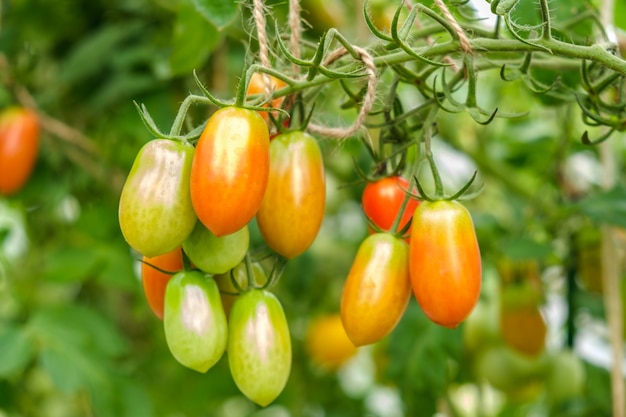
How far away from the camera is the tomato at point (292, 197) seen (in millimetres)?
699

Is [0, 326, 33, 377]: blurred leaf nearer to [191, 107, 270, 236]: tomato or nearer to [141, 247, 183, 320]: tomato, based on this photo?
[141, 247, 183, 320]: tomato

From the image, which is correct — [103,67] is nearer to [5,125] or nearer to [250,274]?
[5,125]

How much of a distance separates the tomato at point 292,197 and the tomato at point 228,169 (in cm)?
6

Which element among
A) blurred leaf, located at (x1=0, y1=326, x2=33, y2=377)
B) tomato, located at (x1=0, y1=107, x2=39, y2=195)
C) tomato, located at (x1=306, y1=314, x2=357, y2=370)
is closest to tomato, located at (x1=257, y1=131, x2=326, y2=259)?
blurred leaf, located at (x1=0, y1=326, x2=33, y2=377)

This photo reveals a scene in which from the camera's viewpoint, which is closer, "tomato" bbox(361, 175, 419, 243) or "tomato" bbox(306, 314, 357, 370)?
"tomato" bbox(361, 175, 419, 243)

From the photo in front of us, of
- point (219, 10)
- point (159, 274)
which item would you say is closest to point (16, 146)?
point (219, 10)

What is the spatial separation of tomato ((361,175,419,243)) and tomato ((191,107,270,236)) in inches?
5.9

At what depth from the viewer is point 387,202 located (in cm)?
75

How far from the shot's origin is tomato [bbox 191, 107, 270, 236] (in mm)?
616

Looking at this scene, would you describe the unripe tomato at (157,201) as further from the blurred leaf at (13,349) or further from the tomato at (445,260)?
the blurred leaf at (13,349)

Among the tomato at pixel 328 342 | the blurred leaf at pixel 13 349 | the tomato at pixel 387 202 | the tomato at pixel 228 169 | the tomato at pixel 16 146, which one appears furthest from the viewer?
the tomato at pixel 328 342

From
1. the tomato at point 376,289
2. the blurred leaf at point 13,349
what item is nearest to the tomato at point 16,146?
the blurred leaf at point 13,349

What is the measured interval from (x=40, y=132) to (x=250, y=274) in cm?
91

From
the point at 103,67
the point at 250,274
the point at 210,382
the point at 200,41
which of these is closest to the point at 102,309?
the point at 210,382
